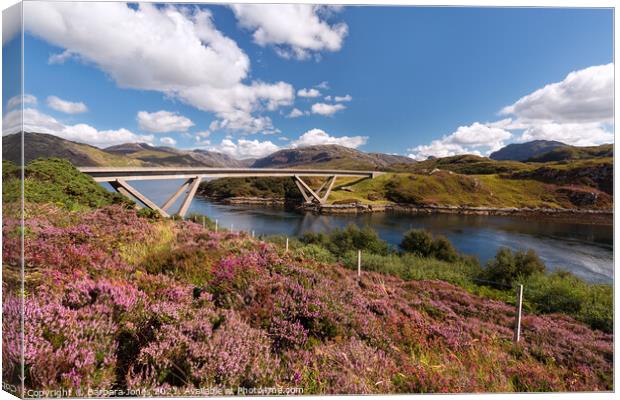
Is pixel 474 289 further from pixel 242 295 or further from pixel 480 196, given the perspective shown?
pixel 480 196

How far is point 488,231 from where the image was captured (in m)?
24.3

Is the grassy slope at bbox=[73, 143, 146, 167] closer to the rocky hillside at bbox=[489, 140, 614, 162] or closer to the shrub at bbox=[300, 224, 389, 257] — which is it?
the shrub at bbox=[300, 224, 389, 257]

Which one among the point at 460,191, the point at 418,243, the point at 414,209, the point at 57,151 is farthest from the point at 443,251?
the point at 414,209

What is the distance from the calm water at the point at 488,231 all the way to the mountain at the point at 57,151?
6957 millimetres

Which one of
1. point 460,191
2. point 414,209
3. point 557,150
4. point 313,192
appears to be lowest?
point 414,209

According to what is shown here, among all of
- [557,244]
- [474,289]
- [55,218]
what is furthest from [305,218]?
[55,218]

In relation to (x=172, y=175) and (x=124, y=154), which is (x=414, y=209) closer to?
(x=172, y=175)

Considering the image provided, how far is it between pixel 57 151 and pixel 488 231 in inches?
1149

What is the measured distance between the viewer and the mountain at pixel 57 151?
3000 millimetres

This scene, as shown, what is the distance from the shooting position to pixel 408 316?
3576mm

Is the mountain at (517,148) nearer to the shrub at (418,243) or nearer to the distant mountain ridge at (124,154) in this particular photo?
the distant mountain ridge at (124,154)

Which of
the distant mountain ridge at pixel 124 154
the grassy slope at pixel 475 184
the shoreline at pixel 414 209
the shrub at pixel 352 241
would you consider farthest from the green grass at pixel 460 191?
the shrub at pixel 352 241

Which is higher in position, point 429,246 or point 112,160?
point 112,160

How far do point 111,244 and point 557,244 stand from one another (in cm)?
2478
